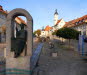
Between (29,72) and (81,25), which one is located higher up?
(81,25)

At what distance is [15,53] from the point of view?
24.3ft

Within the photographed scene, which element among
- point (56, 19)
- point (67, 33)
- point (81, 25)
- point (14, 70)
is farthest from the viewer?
point (56, 19)

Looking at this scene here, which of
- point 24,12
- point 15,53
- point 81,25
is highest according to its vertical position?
point 81,25

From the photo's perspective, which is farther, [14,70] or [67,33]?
[67,33]

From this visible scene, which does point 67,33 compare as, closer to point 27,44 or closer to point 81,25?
point 27,44

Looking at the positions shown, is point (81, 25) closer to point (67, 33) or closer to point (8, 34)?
point (67, 33)

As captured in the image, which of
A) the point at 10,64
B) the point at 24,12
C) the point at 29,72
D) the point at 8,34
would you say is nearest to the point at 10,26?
the point at 8,34

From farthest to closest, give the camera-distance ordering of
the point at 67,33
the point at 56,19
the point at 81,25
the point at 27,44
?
the point at 56,19
the point at 81,25
the point at 67,33
the point at 27,44

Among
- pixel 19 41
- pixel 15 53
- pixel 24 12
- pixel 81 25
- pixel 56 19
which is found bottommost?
pixel 15 53

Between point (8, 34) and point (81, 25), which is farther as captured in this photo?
point (81, 25)

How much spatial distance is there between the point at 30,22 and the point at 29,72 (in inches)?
84.9

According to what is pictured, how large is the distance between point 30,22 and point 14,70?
2.17 metres

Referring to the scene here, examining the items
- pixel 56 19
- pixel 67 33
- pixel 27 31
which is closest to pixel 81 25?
pixel 67 33

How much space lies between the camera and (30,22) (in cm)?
756
